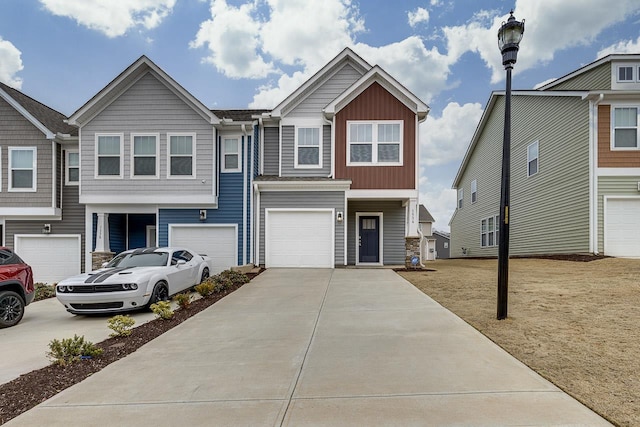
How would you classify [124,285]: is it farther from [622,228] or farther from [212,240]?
[622,228]

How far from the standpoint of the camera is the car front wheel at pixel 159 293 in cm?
846

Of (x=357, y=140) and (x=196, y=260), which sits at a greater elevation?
(x=357, y=140)

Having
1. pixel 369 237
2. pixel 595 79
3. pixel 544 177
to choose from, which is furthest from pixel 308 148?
pixel 595 79

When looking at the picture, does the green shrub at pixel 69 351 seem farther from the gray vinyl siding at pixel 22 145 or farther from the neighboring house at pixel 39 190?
the gray vinyl siding at pixel 22 145

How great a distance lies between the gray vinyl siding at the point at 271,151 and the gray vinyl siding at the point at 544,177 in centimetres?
1184

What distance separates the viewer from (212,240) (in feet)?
49.4

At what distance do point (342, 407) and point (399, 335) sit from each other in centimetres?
246

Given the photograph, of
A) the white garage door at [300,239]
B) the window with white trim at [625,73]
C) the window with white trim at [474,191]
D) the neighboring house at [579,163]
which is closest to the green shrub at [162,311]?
A: the white garage door at [300,239]

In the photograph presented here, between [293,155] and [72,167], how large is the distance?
9121 millimetres

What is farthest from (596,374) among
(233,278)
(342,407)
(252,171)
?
(252,171)

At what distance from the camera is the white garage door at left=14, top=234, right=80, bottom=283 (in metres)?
15.8

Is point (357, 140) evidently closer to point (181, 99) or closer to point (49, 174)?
point (181, 99)

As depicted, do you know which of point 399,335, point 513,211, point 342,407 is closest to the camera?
point 342,407

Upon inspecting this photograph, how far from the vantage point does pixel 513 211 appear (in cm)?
2098
